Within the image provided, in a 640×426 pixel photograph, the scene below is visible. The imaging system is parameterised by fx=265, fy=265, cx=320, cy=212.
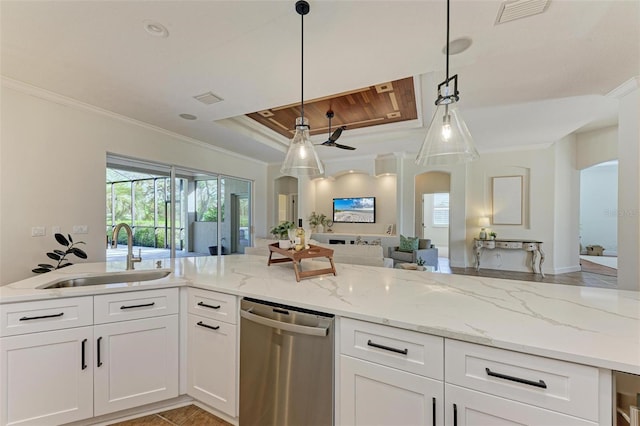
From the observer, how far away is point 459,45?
2.24m

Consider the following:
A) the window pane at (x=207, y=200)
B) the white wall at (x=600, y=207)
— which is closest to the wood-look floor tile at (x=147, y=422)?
the window pane at (x=207, y=200)

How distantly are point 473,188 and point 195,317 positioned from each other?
22.5 ft

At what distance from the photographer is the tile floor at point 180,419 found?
1.76m

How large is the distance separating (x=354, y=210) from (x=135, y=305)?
21.1 ft

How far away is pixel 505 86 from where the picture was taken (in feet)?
10.1

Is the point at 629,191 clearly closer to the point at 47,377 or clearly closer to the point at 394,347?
the point at 394,347

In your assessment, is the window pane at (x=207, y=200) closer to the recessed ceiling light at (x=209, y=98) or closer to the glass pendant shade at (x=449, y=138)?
the recessed ceiling light at (x=209, y=98)

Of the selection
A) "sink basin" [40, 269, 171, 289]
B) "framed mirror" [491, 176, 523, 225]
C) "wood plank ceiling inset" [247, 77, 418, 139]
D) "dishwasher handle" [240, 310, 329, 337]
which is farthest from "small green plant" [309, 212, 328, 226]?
"dishwasher handle" [240, 310, 329, 337]

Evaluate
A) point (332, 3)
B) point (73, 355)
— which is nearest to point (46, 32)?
point (332, 3)

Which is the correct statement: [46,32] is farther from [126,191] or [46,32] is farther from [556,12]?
[556,12]

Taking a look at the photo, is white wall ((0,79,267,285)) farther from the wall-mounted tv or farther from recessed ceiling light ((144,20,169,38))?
the wall-mounted tv

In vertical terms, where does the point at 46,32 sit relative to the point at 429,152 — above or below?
above

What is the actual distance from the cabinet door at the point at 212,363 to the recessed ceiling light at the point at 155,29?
2188 millimetres

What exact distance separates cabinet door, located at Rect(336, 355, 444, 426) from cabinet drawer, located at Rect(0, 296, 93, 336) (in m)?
1.57
